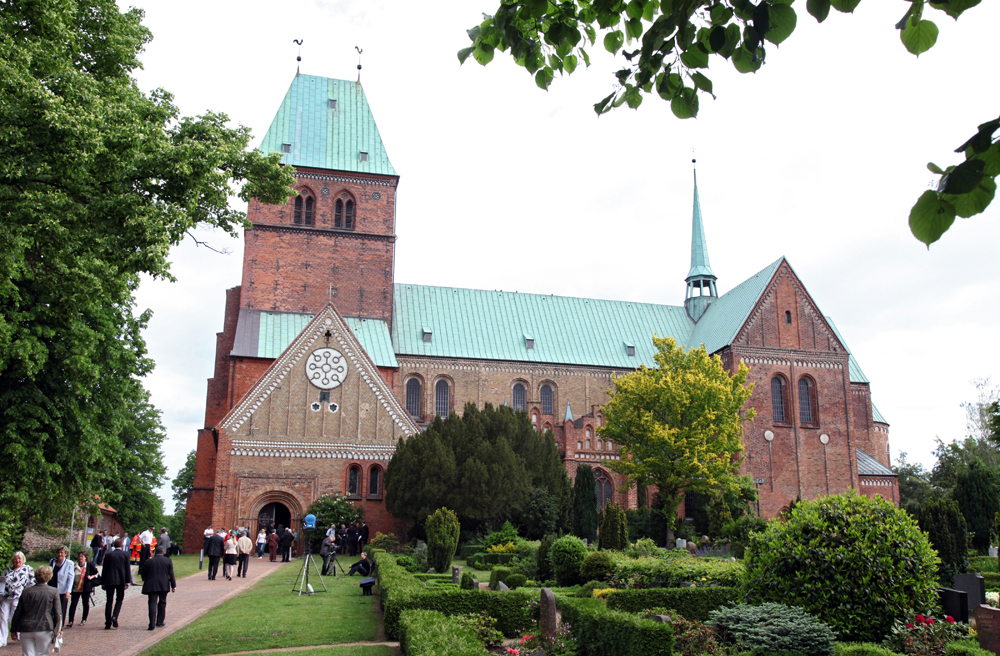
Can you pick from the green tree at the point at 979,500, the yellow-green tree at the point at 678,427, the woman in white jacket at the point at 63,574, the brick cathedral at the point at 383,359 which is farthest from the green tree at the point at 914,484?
the woman in white jacket at the point at 63,574

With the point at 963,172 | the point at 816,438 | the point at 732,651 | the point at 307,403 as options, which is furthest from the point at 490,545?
the point at 963,172

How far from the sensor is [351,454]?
35.0 m

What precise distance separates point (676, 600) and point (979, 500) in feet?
88.7

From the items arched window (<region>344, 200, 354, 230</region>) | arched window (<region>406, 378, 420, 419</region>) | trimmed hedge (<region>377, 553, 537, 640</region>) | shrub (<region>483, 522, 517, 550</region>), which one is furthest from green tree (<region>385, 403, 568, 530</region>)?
trimmed hedge (<region>377, 553, 537, 640</region>)

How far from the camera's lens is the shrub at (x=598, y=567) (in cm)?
1919

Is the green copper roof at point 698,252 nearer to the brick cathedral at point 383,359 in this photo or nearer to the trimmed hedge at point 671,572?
the brick cathedral at point 383,359

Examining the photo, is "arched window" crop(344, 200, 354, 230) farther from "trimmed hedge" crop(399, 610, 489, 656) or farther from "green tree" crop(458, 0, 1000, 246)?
"green tree" crop(458, 0, 1000, 246)

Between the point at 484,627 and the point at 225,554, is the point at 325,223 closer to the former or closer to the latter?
the point at 225,554

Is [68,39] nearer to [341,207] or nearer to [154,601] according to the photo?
[154,601]

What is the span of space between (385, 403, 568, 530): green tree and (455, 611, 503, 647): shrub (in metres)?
16.9

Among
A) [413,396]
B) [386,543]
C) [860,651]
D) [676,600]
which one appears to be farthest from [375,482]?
[860,651]

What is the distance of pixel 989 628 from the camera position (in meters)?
10.8

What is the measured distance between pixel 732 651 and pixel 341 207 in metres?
36.2

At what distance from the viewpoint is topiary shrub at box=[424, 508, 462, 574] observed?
72.6 ft
